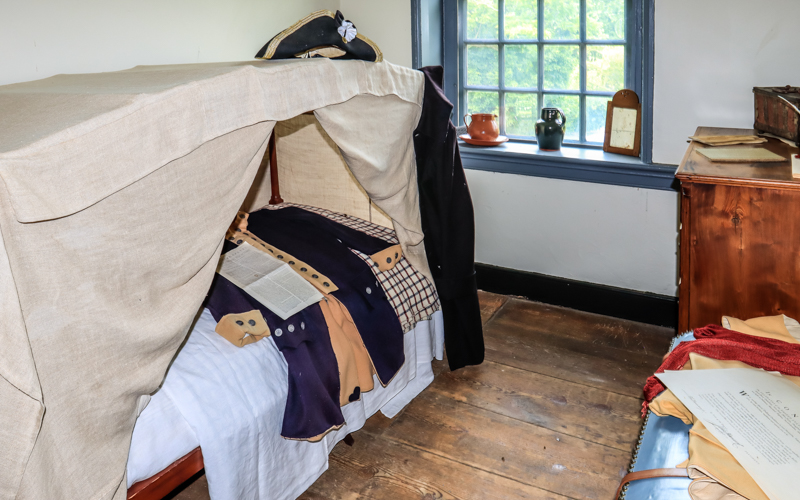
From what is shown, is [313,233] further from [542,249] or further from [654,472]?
[654,472]

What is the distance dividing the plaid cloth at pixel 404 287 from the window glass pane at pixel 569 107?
122 centimetres

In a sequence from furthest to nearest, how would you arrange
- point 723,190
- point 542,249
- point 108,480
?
point 542,249
point 723,190
point 108,480

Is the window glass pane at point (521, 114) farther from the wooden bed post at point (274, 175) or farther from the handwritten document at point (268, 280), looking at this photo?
the handwritten document at point (268, 280)

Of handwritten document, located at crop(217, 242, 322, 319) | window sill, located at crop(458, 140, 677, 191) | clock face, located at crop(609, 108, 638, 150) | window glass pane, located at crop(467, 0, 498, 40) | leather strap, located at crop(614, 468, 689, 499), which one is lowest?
leather strap, located at crop(614, 468, 689, 499)

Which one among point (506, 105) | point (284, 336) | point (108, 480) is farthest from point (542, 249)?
point (108, 480)

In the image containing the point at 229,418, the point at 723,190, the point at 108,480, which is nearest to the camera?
the point at 108,480

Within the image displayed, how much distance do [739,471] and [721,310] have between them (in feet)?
2.83

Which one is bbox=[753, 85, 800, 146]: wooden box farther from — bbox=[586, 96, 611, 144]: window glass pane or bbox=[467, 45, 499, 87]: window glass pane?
bbox=[467, 45, 499, 87]: window glass pane

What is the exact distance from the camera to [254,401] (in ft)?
5.94

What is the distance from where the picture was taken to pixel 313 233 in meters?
2.50

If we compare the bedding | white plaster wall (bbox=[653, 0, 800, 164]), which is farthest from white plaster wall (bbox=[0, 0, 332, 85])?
white plaster wall (bbox=[653, 0, 800, 164])

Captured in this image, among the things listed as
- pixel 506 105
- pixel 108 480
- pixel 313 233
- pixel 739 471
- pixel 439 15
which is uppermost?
pixel 439 15

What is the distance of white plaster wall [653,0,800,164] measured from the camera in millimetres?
→ 2443

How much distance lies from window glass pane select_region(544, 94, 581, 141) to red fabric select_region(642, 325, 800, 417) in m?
1.81
